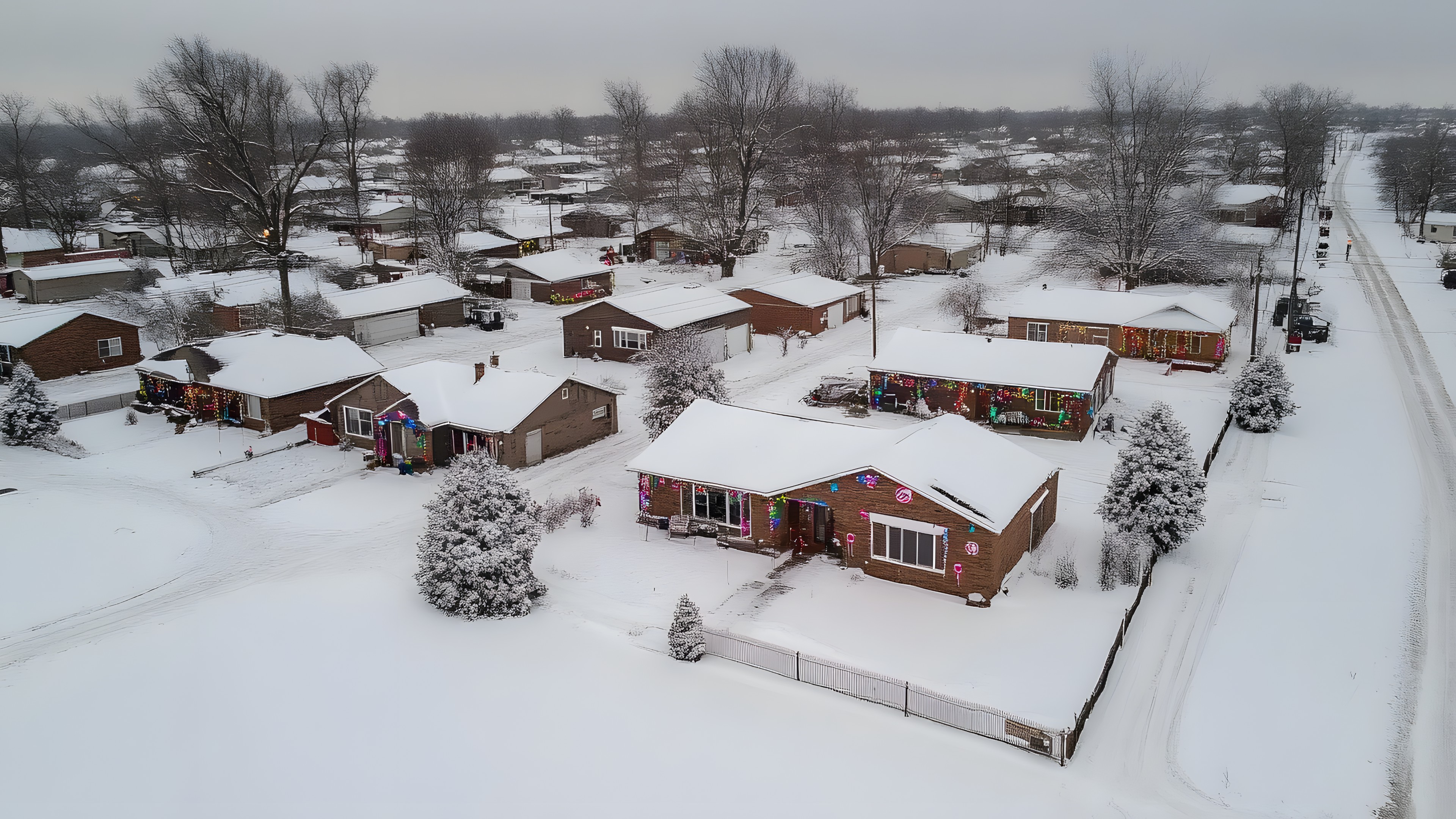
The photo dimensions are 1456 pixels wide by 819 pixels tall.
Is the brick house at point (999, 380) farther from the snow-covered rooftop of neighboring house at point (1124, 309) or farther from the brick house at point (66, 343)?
the brick house at point (66, 343)

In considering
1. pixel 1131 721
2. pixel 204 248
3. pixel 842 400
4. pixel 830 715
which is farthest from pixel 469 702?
pixel 204 248

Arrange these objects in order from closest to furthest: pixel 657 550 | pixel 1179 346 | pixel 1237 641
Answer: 1. pixel 1237 641
2. pixel 657 550
3. pixel 1179 346

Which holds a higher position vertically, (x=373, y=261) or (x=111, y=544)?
(x=373, y=261)

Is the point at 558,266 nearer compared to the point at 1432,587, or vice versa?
the point at 1432,587

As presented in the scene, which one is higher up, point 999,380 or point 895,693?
point 999,380

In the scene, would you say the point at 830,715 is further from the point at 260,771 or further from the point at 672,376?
the point at 672,376

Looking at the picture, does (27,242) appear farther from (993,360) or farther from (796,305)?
(993,360)

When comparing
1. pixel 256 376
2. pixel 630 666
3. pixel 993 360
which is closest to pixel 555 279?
pixel 256 376
